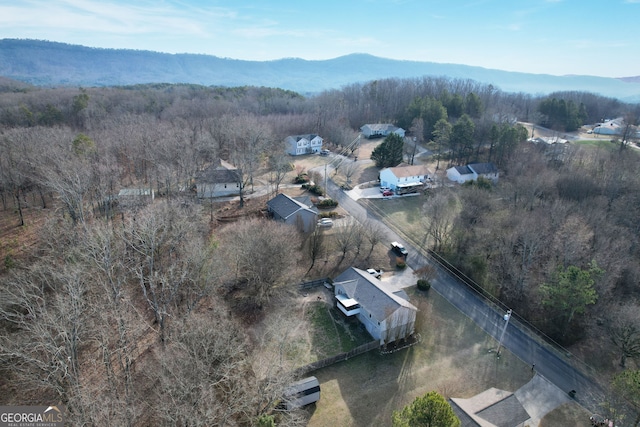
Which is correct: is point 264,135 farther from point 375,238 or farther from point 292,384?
point 292,384

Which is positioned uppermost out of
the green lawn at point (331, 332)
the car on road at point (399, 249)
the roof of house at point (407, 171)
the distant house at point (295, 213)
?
the roof of house at point (407, 171)

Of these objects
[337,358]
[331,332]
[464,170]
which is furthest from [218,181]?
[464,170]

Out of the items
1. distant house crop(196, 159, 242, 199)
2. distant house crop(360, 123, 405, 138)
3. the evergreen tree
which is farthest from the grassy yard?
distant house crop(360, 123, 405, 138)

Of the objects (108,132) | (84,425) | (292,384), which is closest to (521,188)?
(292,384)

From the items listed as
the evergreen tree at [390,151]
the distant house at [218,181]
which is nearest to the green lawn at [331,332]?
the distant house at [218,181]

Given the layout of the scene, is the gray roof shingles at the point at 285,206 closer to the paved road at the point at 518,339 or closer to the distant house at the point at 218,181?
the distant house at the point at 218,181

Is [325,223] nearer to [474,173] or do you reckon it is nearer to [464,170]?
[464,170]
